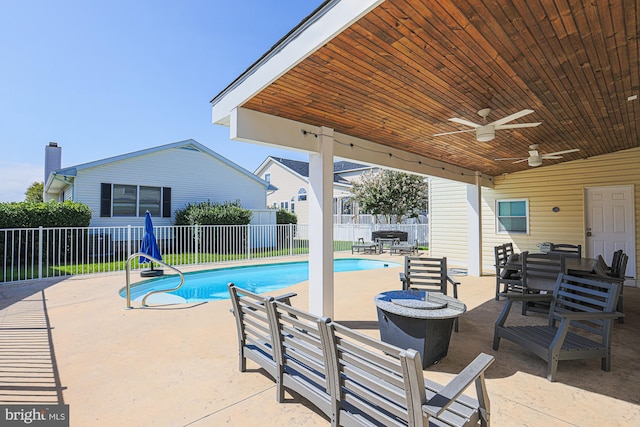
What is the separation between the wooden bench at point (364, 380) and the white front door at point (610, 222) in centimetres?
838

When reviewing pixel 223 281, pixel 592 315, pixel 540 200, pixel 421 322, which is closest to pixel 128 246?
pixel 223 281

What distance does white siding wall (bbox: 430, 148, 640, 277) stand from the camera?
789 cm

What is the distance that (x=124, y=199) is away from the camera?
12.6 m

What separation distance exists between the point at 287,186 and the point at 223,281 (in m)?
14.4

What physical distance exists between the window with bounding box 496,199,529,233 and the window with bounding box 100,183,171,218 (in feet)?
40.4

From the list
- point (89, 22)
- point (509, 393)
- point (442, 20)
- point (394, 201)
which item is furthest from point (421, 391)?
point (394, 201)

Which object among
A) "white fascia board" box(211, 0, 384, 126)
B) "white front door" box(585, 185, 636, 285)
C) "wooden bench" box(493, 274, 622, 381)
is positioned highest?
"white fascia board" box(211, 0, 384, 126)

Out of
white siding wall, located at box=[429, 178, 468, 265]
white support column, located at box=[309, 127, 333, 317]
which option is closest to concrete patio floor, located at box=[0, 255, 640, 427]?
white support column, located at box=[309, 127, 333, 317]

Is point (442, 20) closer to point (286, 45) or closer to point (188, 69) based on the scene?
point (286, 45)

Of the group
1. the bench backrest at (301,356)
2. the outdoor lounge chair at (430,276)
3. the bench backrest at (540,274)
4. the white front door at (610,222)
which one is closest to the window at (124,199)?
the outdoor lounge chair at (430,276)

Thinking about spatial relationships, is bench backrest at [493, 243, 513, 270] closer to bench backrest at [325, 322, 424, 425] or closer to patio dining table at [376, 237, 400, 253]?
bench backrest at [325, 322, 424, 425]

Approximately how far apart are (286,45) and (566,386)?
400 centimetres

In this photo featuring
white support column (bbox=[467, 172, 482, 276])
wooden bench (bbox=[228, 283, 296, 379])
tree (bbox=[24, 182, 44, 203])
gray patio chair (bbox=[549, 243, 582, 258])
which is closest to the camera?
wooden bench (bbox=[228, 283, 296, 379])

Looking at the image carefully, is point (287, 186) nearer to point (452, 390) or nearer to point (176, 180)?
point (176, 180)
